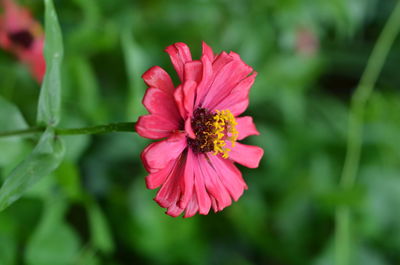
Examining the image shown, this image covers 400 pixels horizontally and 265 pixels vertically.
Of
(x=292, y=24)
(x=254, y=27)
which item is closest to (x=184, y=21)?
(x=254, y=27)

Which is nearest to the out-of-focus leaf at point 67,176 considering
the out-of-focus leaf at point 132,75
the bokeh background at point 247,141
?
the bokeh background at point 247,141

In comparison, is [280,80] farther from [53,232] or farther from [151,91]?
[151,91]

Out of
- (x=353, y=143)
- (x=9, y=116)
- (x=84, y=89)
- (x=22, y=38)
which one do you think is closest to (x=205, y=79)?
(x=9, y=116)

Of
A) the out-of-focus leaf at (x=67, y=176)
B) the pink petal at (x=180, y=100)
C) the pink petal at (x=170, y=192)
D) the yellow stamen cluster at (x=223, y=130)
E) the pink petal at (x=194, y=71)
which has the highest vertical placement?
the pink petal at (x=194, y=71)

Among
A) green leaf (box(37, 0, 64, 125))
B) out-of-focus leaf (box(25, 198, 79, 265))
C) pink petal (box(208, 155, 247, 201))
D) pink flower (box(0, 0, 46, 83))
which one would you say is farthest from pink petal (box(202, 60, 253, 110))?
pink flower (box(0, 0, 46, 83))

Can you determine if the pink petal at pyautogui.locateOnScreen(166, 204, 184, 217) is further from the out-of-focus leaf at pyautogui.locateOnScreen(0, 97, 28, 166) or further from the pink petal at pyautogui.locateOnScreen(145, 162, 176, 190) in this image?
the out-of-focus leaf at pyautogui.locateOnScreen(0, 97, 28, 166)

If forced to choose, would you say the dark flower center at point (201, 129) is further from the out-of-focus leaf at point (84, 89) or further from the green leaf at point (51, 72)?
the out-of-focus leaf at point (84, 89)
